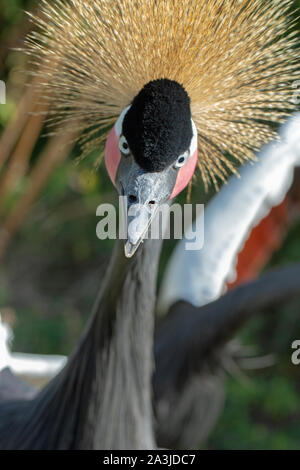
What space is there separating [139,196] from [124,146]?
0.07 m

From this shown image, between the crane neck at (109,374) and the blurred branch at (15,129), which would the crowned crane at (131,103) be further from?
the blurred branch at (15,129)

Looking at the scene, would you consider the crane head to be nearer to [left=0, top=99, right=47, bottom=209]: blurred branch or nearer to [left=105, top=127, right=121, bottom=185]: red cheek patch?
[left=105, top=127, right=121, bottom=185]: red cheek patch

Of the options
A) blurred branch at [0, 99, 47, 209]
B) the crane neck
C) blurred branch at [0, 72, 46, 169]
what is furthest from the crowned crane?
blurred branch at [0, 99, 47, 209]

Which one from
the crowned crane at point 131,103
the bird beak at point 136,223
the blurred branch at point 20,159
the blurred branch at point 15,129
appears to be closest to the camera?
the bird beak at point 136,223

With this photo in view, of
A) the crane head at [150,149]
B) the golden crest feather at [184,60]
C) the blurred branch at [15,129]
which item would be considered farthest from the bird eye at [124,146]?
the blurred branch at [15,129]

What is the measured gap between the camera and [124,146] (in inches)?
29.2

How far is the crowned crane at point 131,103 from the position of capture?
0.81 m

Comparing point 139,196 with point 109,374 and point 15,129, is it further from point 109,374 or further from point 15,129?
point 15,129

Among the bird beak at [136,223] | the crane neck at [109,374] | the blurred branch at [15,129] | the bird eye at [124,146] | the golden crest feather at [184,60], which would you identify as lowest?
the crane neck at [109,374]

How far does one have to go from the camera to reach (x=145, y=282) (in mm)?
844

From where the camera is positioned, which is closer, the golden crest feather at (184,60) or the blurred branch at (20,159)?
the golden crest feather at (184,60)

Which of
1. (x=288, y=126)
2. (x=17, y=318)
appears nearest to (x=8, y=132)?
(x=17, y=318)

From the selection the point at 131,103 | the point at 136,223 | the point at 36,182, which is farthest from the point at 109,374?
the point at 36,182

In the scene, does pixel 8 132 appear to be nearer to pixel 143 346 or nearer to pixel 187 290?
pixel 187 290
